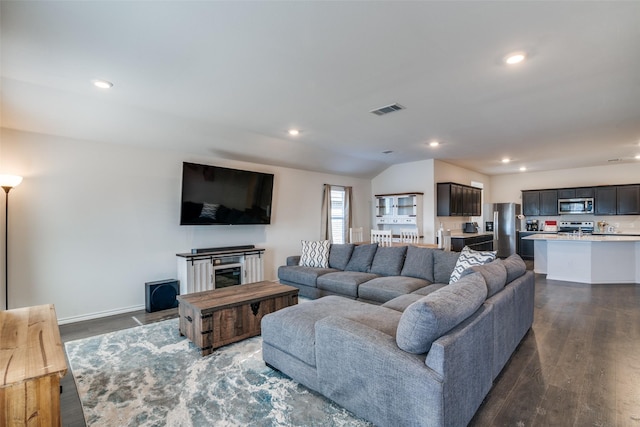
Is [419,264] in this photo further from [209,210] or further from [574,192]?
[574,192]

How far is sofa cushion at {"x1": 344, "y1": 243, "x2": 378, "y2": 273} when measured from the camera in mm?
4773

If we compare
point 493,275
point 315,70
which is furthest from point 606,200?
point 315,70

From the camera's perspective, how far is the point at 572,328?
3541mm

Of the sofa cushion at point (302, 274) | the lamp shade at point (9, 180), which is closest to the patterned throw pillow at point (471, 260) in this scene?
the sofa cushion at point (302, 274)

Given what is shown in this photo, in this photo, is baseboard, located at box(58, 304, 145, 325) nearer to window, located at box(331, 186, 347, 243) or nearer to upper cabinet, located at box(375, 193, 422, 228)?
window, located at box(331, 186, 347, 243)

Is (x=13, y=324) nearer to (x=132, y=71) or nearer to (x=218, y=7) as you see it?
(x=132, y=71)

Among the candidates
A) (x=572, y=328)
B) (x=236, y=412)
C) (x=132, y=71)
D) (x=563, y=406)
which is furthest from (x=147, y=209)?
(x=572, y=328)

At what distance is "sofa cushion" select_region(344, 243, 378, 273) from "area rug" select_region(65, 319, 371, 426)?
7.07ft

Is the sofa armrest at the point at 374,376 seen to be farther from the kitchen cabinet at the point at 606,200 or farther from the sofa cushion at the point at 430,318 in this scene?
the kitchen cabinet at the point at 606,200

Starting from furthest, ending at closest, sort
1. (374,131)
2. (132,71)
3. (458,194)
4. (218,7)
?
(458,194) < (374,131) < (132,71) < (218,7)

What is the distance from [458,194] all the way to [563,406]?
569cm

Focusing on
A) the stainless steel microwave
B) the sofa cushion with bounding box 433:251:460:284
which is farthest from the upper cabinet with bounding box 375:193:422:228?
the stainless steel microwave

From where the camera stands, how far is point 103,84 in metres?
2.94

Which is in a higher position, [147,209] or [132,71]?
[132,71]
